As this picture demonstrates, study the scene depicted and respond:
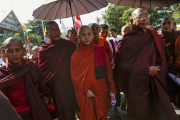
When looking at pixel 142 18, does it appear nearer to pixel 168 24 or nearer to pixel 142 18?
pixel 142 18

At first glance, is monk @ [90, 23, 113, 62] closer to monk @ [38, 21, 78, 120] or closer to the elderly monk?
monk @ [38, 21, 78, 120]

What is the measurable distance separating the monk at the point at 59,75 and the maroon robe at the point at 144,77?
0.95m

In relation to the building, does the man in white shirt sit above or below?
below

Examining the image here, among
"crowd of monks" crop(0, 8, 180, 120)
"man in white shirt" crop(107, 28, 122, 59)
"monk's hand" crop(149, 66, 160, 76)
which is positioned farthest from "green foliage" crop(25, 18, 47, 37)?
"monk's hand" crop(149, 66, 160, 76)

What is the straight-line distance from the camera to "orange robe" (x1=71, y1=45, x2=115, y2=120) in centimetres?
275

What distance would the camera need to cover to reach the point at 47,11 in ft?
11.3

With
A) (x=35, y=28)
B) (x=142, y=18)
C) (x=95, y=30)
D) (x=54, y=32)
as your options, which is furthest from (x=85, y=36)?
(x=35, y=28)

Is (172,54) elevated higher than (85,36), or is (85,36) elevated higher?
(85,36)

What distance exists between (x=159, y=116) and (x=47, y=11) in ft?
9.01

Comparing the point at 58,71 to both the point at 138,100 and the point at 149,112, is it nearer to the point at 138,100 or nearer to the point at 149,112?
the point at 138,100

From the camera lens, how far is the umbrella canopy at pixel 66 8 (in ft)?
10.7

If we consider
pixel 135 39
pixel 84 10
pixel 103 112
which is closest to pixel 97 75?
pixel 103 112

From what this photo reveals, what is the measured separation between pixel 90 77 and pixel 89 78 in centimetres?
2

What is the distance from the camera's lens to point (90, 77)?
276cm
